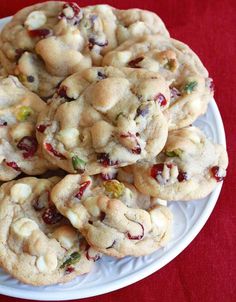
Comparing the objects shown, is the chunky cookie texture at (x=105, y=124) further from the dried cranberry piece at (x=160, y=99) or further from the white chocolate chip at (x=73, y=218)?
the white chocolate chip at (x=73, y=218)

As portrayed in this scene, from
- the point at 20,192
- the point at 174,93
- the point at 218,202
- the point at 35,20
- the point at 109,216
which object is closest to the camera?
the point at 109,216

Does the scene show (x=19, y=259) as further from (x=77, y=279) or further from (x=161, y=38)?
(x=161, y=38)

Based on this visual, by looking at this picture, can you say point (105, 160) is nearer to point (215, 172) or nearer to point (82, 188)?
point (82, 188)

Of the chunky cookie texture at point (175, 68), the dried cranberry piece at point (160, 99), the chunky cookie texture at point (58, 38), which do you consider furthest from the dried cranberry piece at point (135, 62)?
the dried cranberry piece at point (160, 99)

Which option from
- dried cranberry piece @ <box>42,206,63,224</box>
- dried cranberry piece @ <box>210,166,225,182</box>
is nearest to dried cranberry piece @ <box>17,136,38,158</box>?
dried cranberry piece @ <box>42,206,63,224</box>

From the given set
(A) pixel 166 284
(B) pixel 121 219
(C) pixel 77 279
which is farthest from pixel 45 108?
(A) pixel 166 284

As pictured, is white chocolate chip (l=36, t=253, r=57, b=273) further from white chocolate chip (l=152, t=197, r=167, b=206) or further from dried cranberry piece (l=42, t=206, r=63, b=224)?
white chocolate chip (l=152, t=197, r=167, b=206)

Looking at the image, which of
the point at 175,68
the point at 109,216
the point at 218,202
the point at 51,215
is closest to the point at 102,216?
the point at 109,216
